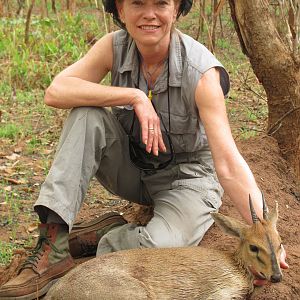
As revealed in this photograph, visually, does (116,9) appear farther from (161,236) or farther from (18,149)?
(18,149)

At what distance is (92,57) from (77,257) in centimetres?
136

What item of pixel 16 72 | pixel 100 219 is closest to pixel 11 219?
pixel 100 219

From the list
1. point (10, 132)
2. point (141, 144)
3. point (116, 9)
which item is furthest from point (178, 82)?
point (10, 132)

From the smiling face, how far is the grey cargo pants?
0.55 meters

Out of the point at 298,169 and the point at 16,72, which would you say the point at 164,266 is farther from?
the point at 16,72

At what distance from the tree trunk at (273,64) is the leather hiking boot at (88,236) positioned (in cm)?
181

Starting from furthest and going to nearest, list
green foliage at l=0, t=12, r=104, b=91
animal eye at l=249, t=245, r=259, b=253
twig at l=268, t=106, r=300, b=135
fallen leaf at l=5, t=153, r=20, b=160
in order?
1. green foliage at l=0, t=12, r=104, b=91
2. fallen leaf at l=5, t=153, r=20, b=160
3. twig at l=268, t=106, r=300, b=135
4. animal eye at l=249, t=245, r=259, b=253

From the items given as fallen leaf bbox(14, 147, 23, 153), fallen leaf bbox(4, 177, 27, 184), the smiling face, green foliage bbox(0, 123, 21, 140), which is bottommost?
fallen leaf bbox(4, 177, 27, 184)

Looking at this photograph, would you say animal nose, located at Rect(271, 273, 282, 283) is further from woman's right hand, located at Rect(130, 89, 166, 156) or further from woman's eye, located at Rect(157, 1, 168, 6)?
woman's eye, located at Rect(157, 1, 168, 6)

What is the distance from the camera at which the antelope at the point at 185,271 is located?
3.67m

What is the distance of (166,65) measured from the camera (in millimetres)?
4559

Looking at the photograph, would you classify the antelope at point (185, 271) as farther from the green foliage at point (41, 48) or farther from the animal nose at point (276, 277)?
the green foliage at point (41, 48)

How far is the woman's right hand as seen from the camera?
4.18 m

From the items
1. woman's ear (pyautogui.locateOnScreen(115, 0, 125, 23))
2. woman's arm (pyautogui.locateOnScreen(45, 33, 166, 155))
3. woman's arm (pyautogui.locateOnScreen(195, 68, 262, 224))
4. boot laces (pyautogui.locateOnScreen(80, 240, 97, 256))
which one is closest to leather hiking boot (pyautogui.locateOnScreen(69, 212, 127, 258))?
boot laces (pyautogui.locateOnScreen(80, 240, 97, 256))
